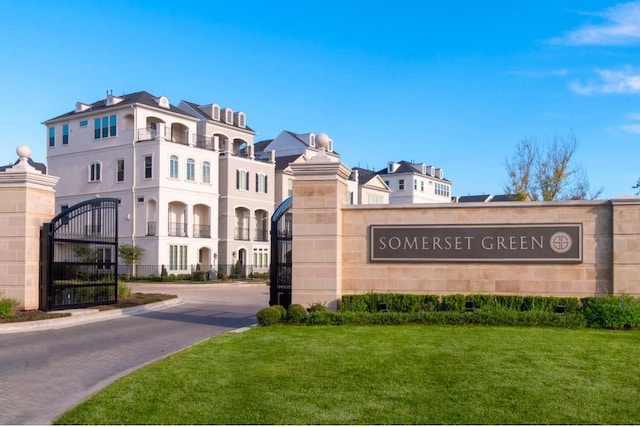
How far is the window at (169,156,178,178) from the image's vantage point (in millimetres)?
46656

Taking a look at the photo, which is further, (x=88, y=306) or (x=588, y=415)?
(x=88, y=306)

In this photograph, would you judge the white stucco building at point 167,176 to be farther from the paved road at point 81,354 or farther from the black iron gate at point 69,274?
the paved road at point 81,354

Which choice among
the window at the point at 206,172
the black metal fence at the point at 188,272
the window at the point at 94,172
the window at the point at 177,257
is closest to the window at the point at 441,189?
the black metal fence at the point at 188,272

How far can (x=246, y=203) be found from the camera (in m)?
53.3

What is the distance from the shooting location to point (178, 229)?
47969mm

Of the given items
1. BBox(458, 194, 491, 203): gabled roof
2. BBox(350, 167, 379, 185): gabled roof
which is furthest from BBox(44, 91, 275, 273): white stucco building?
BBox(458, 194, 491, 203): gabled roof

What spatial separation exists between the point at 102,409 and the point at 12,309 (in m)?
10.7

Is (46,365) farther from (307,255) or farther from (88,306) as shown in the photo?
(88,306)

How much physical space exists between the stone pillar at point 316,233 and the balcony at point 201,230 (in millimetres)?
35833

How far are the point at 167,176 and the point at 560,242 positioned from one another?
3639cm

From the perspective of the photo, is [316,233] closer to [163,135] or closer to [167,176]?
[167,176]

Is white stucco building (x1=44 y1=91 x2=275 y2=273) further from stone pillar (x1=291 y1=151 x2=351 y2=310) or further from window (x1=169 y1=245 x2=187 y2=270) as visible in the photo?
stone pillar (x1=291 y1=151 x2=351 y2=310)

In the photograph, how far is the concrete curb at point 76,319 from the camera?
14.7m

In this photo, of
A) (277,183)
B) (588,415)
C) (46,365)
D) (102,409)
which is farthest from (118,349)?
(277,183)
